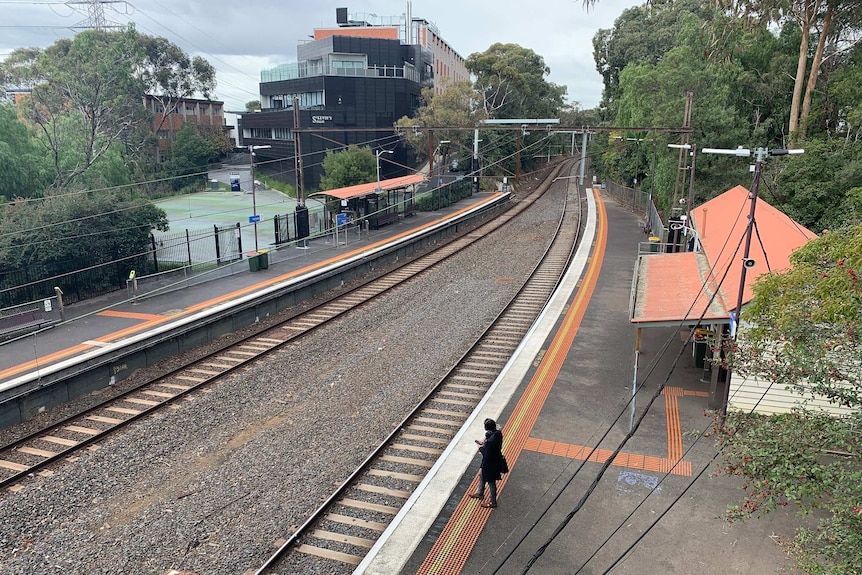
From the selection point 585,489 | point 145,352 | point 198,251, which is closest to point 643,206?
point 198,251

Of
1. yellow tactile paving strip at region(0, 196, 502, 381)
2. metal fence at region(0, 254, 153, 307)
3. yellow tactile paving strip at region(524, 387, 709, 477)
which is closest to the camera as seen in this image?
yellow tactile paving strip at region(524, 387, 709, 477)

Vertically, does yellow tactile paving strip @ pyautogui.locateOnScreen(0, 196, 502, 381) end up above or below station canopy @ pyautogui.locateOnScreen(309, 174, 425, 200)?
below

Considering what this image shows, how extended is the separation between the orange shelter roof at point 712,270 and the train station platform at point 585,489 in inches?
46.5

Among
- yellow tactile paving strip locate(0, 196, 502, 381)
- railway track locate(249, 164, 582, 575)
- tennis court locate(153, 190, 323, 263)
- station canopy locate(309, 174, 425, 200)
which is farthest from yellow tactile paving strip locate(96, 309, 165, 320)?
station canopy locate(309, 174, 425, 200)

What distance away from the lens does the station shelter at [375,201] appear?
3138 centimetres

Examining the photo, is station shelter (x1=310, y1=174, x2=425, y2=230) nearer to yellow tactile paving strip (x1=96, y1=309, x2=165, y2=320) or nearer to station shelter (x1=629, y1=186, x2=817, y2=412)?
yellow tactile paving strip (x1=96, y1=309, x2=165, y2=320)

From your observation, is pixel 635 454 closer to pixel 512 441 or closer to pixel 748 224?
pixel 512 441

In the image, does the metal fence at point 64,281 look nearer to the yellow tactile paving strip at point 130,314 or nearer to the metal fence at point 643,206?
the yellow tactile paving strip at point 130,314

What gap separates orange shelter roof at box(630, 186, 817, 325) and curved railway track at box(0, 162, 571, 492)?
985cm

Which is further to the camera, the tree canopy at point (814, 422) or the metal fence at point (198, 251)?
the metal fence at point (198, 251)

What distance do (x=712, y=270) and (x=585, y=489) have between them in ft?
23.6

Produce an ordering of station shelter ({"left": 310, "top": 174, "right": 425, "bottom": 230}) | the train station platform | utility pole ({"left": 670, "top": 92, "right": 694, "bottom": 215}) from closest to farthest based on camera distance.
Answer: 1. the train station platform
2. utility pole ({"left": 670, "top": 92, "right": 694, "bottom": 215})
3. station shelter ({"left": 310, "top": 174, "right": 425, "bottom": 230})

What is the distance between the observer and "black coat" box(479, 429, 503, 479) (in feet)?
28.7

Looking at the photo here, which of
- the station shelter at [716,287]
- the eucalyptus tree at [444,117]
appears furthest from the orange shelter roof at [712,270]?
→ the eucalyptus tree at [444,117]
